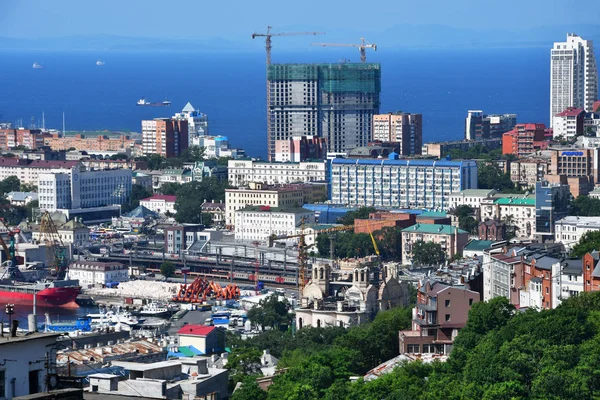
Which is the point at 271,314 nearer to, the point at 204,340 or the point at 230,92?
the point at 204,340

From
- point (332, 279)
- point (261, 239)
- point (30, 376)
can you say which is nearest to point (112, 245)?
point (261, 239)

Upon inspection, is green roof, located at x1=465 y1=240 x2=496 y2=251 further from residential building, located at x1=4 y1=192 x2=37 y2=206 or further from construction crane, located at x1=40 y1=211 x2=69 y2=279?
residential building, located at x1=4 y1=192 x2=37 y2=206

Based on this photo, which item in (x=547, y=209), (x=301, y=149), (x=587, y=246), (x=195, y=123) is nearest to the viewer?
(x=587, y=246)

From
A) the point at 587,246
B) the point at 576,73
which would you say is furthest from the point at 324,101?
the point at 587,246

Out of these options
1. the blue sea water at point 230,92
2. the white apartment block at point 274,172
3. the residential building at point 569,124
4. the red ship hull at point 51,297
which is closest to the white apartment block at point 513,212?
the white apartment block at point 274,172

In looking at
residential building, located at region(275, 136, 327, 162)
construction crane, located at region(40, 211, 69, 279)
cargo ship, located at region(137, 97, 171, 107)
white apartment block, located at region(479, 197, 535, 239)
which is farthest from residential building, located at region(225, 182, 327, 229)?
cargo ship, located at region(137, 97, 171, 107)

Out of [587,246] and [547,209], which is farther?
[547,209]
